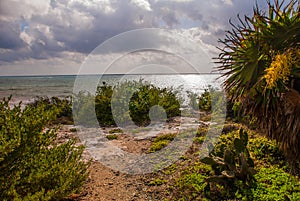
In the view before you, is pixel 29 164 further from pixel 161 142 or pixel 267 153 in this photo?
pixel 267 153

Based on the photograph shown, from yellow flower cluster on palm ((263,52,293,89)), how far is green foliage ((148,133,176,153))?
4.02m

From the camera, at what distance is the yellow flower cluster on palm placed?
2918 mm

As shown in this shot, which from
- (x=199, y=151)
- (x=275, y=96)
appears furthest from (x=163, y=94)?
(x=275, y=96)

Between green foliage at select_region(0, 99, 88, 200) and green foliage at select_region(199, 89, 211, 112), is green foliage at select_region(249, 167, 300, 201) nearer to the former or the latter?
green foliage at select_region(0, 99, 88, 200)

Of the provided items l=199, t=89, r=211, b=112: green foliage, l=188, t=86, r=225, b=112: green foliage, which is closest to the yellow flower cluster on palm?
l=188, t=86, r=225, b=112: green foliage

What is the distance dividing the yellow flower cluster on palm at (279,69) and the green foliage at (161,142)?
4017 millimetres

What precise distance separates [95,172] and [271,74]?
3.94 meters

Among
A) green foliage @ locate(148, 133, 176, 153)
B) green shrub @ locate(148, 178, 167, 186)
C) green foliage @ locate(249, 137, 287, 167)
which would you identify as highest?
green foliage @ locate(249, 137, 287, 167)

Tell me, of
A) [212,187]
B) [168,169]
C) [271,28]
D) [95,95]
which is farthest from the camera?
[95,95]

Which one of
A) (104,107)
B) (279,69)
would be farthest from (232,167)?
(104,107)

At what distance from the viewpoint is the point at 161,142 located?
6922mm

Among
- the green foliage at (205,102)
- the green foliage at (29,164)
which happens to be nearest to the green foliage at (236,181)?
the green foliage at (29,164)

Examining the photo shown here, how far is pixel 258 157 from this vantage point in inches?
211

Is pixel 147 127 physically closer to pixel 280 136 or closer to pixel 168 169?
pixel 168 169
